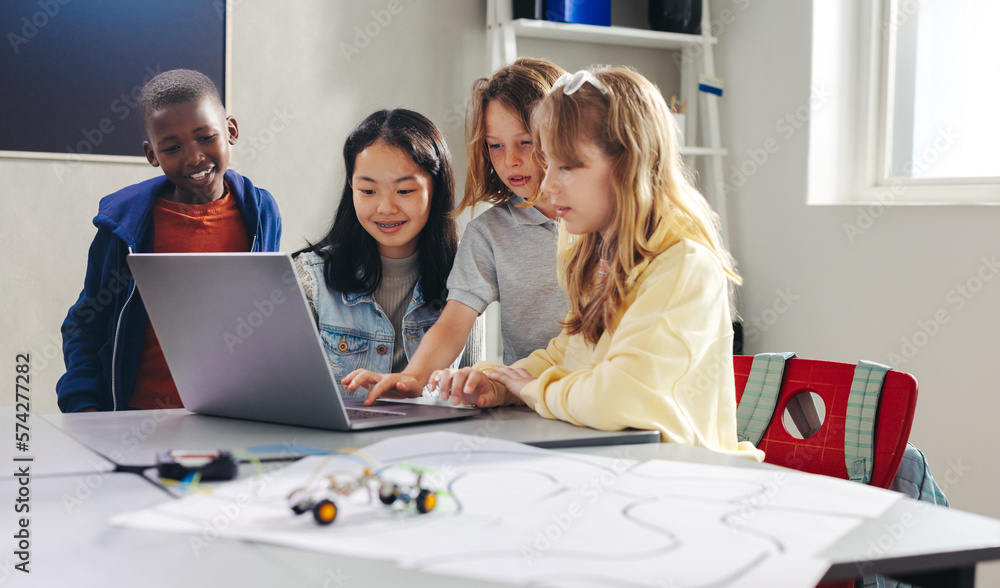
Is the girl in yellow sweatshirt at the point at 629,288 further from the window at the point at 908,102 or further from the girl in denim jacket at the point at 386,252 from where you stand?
the window at the point at 908,102

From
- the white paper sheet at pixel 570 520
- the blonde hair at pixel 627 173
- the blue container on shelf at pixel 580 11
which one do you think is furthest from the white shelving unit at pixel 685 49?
the white paper sheet at pixel 570 520

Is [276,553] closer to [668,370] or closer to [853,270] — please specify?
[668,370]

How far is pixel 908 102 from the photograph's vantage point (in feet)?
7.60

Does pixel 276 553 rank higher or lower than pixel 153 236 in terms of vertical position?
lower

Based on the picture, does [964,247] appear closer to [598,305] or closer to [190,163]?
[598,305]

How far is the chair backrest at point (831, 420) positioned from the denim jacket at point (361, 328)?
1.80 feet

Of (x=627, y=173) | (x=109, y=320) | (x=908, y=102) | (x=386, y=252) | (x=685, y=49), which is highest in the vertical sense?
A: (x=685, y=49)

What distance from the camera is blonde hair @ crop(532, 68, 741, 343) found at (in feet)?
3.63

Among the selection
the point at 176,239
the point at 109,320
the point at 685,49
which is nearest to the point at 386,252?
the point at 176,239

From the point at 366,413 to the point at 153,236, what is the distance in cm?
69

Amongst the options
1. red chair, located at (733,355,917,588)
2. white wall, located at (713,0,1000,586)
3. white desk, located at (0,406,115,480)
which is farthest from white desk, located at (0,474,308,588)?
white wall, located at (713,0,1000,586)

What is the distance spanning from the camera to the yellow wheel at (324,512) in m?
0.64

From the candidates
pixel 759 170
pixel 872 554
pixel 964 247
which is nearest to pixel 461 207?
pixel 872 554

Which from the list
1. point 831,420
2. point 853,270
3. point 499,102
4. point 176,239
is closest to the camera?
point 831,420
